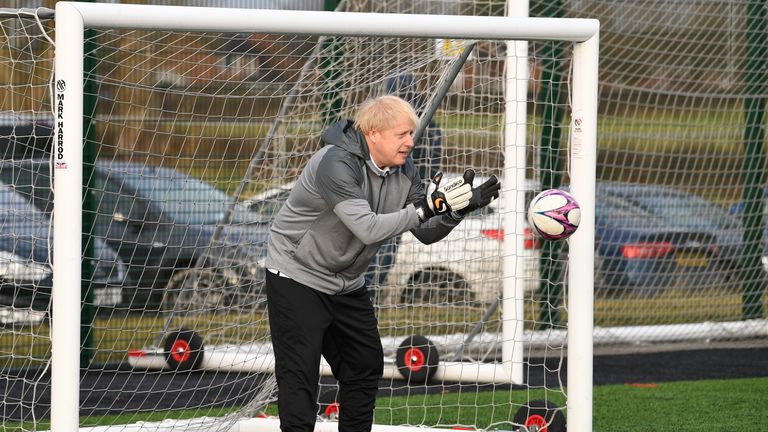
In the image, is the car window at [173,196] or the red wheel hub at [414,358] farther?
the car window at [173,196]

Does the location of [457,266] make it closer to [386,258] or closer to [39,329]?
[386,258]

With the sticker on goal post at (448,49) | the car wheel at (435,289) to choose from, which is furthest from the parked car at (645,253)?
the sticker on goal post at (448,49)

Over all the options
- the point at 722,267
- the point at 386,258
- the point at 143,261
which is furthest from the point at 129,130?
the point at 722,267

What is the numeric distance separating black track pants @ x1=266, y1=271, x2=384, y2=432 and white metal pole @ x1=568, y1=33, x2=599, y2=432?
91 cm

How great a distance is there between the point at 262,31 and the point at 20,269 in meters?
3.32

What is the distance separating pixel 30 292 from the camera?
22.5ft

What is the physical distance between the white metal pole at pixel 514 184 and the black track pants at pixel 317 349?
1.83 meters

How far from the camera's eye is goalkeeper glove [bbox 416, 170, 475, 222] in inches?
159

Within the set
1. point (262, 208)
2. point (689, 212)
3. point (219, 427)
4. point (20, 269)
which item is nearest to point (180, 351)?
point (262, 208)

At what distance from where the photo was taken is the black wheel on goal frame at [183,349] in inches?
259

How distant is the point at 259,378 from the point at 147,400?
A: 642 millimetres

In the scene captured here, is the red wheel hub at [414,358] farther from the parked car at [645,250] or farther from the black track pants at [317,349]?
the black track pants at [317,349]

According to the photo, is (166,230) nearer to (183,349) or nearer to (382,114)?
(183,349)

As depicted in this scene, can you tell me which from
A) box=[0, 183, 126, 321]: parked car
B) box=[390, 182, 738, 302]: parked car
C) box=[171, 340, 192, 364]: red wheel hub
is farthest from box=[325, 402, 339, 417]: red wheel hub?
box=[390, 182, 738, 302]: parked car
